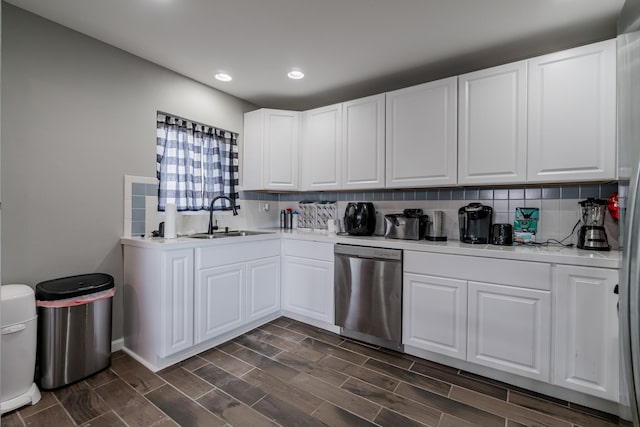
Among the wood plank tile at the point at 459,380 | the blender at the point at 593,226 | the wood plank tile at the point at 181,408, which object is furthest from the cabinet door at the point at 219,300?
the blender at the point at 593,226

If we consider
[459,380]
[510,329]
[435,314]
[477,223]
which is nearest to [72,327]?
[435,314]

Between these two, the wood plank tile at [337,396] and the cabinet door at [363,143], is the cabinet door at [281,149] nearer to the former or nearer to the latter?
the cabinet door at [363,143]

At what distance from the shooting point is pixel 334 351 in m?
2.37

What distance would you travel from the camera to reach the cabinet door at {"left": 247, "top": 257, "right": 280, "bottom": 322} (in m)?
2.70

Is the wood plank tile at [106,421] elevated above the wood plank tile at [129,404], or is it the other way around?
the wood plank tile at [129,404]

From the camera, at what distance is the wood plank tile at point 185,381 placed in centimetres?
184

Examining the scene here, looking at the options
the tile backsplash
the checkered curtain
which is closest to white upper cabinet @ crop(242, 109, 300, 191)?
the checkered curtain

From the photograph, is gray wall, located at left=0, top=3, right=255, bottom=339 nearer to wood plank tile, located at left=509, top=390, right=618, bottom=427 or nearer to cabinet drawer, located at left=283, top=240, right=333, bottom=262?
cabinet drawer, located at left=283, top=240, right=333, bottom=262

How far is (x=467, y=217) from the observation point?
2.36 m

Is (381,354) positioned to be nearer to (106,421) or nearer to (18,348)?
(106,421)

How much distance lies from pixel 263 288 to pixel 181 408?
124cm

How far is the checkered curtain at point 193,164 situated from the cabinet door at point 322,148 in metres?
0.82

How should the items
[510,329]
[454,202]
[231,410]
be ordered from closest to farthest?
[231,410] → [510,329] → [454,202]

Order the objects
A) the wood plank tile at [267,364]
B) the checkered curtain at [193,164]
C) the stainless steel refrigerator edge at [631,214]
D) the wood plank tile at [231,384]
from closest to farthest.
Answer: the stainless steel refrigerator edge at [631,214] → the wood plank tile at [231,384] → the wood plank tile at [267,364] → the checkered curtain at [193,164]
